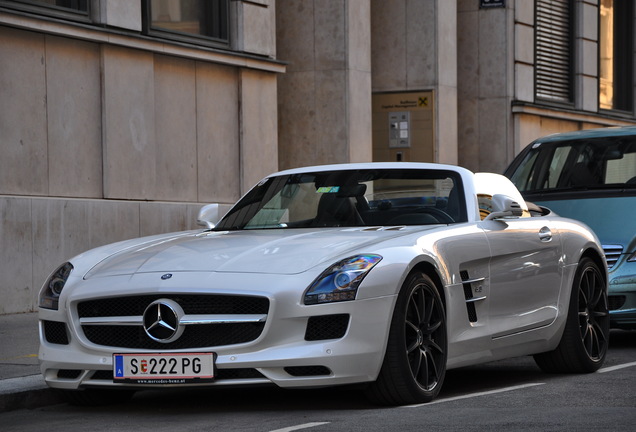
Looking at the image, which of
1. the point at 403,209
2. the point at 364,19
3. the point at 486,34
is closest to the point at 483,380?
the point at 403,209

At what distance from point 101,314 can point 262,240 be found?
1018 millimetres

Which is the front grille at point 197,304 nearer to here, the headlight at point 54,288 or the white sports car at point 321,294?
the white sports car at point 321,294

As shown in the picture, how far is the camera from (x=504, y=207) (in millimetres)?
8031

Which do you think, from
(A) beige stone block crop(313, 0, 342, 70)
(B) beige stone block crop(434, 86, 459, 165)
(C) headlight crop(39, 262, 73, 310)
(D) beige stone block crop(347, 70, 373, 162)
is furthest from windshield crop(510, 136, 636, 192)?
(B) beige stone block crop(434, 86, 459, 165)

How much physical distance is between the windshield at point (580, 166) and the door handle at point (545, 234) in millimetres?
3003

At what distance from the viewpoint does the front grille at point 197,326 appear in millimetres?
6637

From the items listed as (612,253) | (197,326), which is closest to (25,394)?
(197,326)

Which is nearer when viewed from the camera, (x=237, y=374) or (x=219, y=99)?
(x=237, y=374)

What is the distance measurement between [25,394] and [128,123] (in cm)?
725

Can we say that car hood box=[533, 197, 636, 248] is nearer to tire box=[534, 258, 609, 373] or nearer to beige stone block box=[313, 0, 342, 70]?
tire box=[534, 258, 609, 373]

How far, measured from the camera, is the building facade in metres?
13.3

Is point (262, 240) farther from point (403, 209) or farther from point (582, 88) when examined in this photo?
point (582, 88)

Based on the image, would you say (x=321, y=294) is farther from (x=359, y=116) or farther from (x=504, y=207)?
(x=359, y=116)

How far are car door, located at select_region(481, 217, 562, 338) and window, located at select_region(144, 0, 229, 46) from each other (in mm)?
7671
